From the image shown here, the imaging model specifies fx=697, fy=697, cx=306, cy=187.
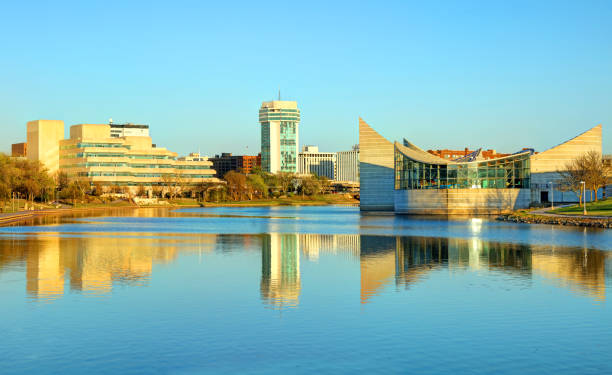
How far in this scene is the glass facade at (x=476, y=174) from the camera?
4188 inches

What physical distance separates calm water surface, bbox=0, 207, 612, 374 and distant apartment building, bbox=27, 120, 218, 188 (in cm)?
13820

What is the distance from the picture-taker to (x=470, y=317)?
70.8 feet

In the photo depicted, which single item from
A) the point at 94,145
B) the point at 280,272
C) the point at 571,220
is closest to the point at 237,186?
the point at 94,145

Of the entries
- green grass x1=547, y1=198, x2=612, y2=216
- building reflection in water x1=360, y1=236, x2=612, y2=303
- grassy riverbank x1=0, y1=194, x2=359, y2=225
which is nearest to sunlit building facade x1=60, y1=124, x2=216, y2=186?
grassy riverbank x1=0, y1=194, x2=359, y2=225

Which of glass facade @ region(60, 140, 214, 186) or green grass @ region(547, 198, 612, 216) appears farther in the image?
glass facade @ region(60, 140, 214, 186)

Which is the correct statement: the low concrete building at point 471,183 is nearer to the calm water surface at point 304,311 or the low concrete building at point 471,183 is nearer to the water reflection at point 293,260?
the water reflection at point 293,260

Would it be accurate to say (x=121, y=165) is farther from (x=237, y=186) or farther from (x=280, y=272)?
(x=280, y=272)

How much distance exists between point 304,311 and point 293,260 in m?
15.7

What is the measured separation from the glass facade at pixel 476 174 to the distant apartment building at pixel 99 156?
87577 millimetres

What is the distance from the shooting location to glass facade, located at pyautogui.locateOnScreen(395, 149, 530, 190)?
106 m

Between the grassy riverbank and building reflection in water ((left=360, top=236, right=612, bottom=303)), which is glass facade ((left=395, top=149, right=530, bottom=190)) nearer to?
building reflection in water ((left=360, top=236, right=612, bottom=303))

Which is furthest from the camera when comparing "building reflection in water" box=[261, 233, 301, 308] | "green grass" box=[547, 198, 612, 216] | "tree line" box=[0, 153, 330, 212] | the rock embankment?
"tree line" box=[0, 153, 330, 212]

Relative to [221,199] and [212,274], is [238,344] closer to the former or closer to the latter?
[212,274]

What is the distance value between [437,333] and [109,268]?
19067mm
